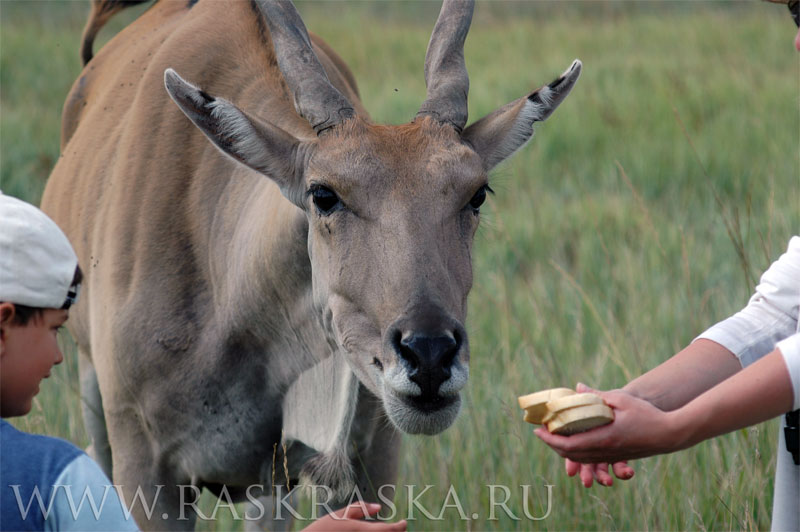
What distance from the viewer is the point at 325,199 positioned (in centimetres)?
311

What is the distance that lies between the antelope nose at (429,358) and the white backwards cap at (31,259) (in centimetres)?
89

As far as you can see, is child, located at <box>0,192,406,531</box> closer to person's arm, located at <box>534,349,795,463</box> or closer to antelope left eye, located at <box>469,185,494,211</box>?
person's arm, located at <box>534,349,795,463</box>

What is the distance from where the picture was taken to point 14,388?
2.11m

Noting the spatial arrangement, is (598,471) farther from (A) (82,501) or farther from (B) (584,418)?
(A) (82,501)

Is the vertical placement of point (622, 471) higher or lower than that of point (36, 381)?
lower

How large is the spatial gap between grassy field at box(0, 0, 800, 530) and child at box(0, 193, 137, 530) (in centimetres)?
180

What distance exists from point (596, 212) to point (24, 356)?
5.84 meters

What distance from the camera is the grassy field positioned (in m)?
4.19

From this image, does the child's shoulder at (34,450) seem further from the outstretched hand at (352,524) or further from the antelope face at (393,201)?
the antelope face at (393,201)

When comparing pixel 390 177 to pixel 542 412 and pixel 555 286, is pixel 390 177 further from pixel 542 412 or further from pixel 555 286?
pixel 555 286

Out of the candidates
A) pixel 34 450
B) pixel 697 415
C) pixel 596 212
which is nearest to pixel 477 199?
pixel 697 415

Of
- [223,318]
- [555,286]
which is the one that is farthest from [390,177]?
[555,286]

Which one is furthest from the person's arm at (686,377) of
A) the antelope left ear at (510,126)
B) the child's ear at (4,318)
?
the child's ear at (4,318)

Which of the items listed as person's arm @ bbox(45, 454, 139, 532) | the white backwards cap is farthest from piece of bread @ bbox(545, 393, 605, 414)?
the white backwards cap
